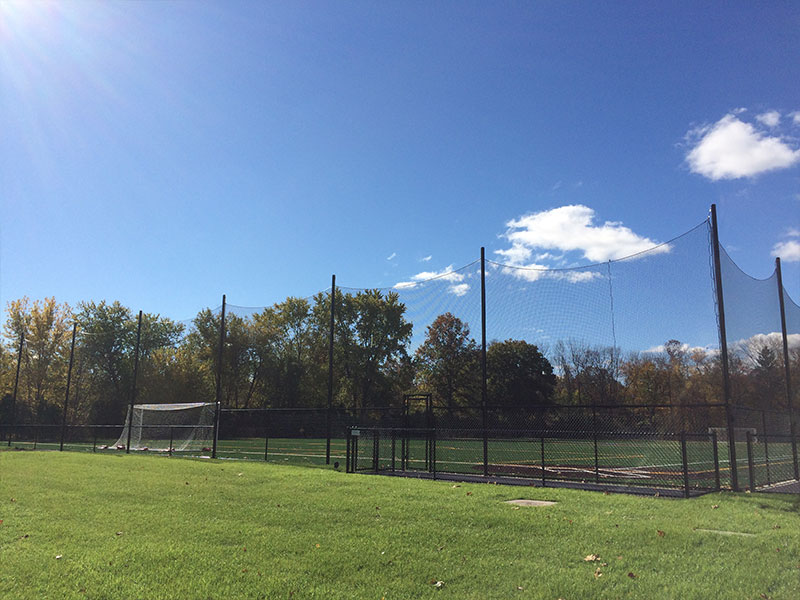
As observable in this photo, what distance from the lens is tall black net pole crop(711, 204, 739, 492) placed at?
984cm

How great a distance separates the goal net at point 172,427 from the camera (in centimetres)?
2134

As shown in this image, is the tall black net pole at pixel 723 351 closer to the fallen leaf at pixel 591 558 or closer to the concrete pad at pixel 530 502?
the concrete pad at pixel 530 502

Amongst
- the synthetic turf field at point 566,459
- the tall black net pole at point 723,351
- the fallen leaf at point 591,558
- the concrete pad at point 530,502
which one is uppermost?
the tall black net pole at point 723,351

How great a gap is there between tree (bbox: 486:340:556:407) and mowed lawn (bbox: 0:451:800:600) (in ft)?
27.3

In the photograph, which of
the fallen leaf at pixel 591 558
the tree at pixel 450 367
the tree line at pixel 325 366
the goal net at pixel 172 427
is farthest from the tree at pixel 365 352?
the fallen leaf at pixel 591 558

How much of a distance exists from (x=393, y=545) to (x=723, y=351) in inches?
291

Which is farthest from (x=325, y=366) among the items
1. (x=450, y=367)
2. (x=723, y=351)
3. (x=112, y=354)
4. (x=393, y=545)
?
(x=393, y=545)

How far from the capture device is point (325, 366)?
47562 mm

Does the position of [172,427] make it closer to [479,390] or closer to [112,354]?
[479,390]

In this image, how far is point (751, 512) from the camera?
24.7 ft

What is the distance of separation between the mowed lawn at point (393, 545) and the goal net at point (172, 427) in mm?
11958

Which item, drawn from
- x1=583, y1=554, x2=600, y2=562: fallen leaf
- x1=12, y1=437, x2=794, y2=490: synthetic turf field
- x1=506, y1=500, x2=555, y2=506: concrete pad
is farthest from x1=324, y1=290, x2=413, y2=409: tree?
x1=583, y1=554, x2=600, y2=562: fallen leaf

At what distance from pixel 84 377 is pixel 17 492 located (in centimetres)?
3314

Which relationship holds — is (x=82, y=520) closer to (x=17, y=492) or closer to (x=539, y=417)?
(x=17, y=492)
